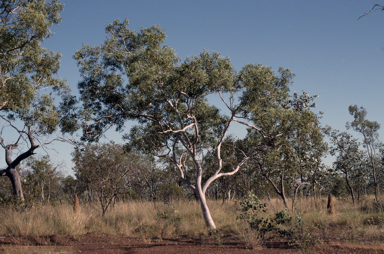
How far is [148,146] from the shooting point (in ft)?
42.1

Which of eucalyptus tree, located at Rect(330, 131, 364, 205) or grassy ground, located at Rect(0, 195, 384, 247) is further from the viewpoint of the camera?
eucalyptus tree, located at Rect(330, 131, 364, 205)

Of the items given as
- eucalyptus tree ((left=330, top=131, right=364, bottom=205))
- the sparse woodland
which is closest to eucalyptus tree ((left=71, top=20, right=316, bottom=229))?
the sparse woodland

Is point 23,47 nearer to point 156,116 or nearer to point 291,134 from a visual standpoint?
point 156,116

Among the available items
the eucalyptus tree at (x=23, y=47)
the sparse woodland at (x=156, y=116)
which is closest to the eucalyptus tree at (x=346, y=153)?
the sparse woodland at (x=156, y=116)

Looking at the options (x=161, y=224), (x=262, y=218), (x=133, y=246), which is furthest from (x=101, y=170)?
(x=262, y=218)

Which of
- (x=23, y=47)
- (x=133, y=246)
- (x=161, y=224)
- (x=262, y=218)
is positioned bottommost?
(x=133, y=246)

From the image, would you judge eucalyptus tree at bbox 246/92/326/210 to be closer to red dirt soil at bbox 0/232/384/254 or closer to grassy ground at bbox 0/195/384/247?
grassy ground at bbox 0/195/384/247

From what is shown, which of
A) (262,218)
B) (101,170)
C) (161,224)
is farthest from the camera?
(101,170)

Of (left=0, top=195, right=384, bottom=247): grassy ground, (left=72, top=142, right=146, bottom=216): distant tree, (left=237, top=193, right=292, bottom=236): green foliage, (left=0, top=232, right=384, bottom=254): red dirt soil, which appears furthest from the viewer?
(left=72, top=142, right=146, bottom=216): distant tree

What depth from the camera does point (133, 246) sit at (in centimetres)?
Answer: 859

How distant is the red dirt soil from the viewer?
7.39 meters

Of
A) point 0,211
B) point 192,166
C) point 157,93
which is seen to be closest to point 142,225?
point 157,93

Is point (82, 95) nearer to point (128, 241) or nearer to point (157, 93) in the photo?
point (157, 93)

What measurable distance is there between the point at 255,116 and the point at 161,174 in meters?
18.5
